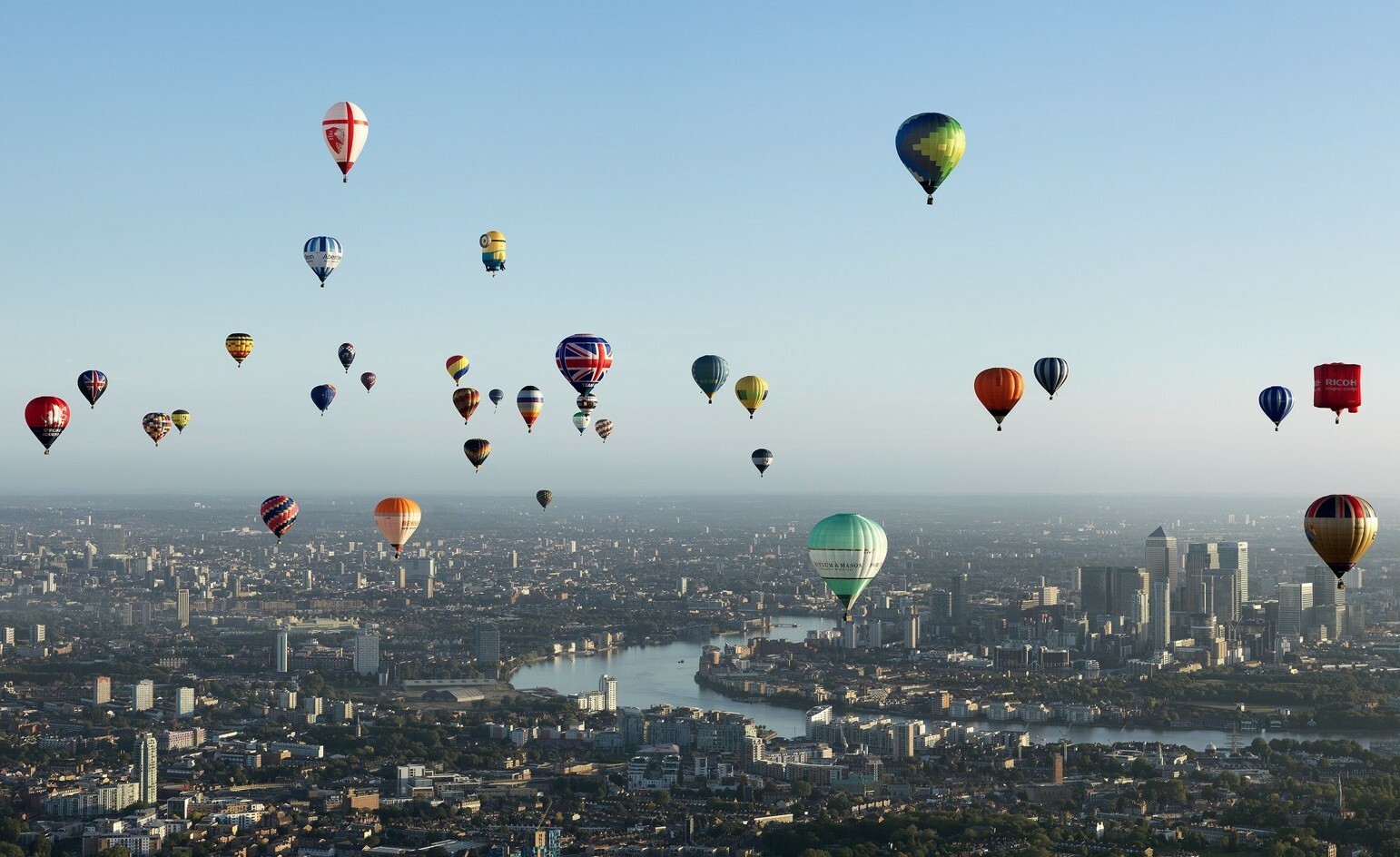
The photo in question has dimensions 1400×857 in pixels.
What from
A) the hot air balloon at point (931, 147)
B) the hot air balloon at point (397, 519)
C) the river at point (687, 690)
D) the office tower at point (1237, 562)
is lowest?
the river at point (687, 690)

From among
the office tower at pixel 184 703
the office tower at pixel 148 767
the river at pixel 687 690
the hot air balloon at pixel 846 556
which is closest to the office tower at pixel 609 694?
the river at pixel 687 690

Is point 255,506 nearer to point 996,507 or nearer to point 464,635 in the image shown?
point 996,507

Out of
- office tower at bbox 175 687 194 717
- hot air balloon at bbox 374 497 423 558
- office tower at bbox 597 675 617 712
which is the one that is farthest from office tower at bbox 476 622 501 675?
hot air balloon at bbox 374 497 423 558

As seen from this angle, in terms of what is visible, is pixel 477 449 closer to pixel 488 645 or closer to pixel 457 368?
pixel 457 368

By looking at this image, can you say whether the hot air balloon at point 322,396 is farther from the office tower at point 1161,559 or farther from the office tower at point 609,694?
the office tower at point 1161,559

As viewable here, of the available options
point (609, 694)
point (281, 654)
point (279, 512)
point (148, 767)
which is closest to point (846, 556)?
point (279, 512)
